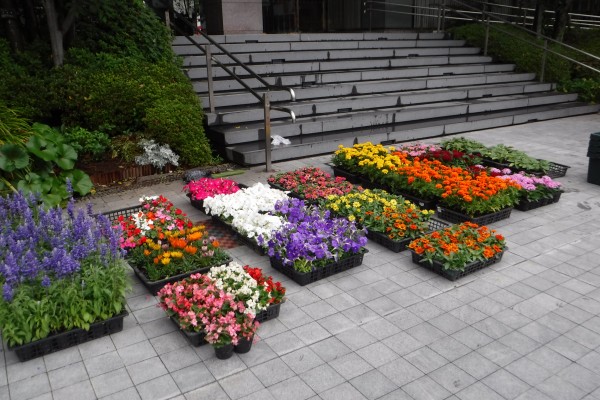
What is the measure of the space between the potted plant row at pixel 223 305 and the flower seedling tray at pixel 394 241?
1710 millimetres

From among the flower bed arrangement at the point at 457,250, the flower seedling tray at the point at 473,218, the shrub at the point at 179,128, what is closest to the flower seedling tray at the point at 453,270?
the flower bed arrangement at the point at 457,250

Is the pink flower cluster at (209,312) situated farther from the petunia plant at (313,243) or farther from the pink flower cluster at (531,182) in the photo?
the pink flower cluster at (531,182)

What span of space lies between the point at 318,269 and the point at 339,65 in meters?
8.25

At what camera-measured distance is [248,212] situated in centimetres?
564

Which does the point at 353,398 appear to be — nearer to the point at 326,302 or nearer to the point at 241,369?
the point at 241,369

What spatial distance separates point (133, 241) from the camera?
16.2ft

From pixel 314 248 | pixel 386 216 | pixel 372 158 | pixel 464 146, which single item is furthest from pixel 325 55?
pixel 314 248

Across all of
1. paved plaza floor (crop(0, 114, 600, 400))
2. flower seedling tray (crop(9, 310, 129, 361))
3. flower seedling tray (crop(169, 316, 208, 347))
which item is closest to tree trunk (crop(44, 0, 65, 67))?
paved plaza floor (crop(0, 114, 600, 400))

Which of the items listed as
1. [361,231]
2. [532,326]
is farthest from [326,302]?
[532,326]

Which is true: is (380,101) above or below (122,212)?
above

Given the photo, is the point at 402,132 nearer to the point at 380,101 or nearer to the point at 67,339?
the point at 380,101

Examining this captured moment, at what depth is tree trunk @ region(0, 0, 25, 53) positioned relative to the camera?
8.46 metres

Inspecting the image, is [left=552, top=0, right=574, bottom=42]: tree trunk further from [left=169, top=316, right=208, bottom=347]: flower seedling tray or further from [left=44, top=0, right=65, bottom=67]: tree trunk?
[left=169, top=316, right=208, bottom=347]: flower seedling tray

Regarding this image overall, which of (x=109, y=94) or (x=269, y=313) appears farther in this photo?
(x=109, y=94)
